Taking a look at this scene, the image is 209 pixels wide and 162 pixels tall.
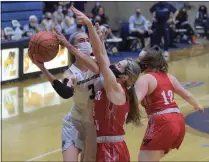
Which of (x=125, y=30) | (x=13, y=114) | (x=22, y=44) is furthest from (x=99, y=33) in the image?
(x=125, y=30)

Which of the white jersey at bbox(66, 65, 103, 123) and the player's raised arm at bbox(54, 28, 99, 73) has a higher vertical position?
the player's raised arm at bbox(54, 28, 99, 73)

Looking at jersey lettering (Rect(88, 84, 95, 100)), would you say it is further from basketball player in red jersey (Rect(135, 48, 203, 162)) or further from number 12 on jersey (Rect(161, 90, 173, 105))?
number 12 on jersey (Rect(161, 90, 173, 105))

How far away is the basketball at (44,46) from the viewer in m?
4.31

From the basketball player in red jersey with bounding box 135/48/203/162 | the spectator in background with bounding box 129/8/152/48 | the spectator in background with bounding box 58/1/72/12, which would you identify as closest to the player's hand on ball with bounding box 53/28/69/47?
the basketball player in red jersey with bounding box 135/48/203/162

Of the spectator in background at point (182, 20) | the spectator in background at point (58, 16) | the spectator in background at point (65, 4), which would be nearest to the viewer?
the spectator in background at point (58, 16)

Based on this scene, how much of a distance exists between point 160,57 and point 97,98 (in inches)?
33.5

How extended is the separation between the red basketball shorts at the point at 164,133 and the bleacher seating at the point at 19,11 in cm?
1211

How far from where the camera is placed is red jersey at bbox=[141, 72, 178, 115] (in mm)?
4770

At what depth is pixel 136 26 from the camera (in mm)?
18453

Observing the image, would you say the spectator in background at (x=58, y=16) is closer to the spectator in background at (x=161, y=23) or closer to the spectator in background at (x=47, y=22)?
the spectator in background at (x=47, y=22)

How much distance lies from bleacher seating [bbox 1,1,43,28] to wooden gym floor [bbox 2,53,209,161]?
12.9 feet

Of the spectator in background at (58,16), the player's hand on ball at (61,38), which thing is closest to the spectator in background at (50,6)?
the spectator in background at (58,16)

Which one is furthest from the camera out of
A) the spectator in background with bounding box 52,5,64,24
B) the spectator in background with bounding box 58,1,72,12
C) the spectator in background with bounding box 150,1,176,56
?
the spectator in background with bounding box 58,1,72,12

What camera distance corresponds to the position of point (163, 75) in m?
4.82
